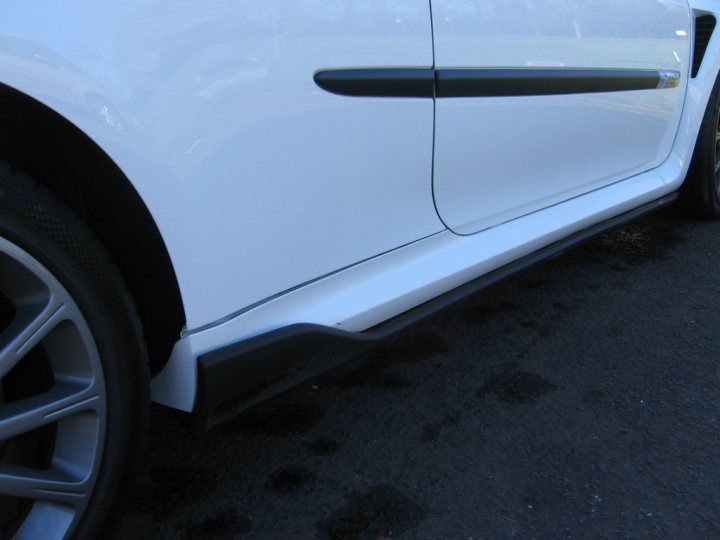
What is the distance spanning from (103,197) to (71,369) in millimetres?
306

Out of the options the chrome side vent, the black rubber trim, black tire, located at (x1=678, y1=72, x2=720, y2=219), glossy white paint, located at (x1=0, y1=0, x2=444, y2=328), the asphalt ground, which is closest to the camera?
glossy white paint, located at (x1=0, y1=0, x2=444, y2=328)

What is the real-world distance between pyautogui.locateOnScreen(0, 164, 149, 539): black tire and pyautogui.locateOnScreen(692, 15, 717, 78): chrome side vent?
7.92 feet

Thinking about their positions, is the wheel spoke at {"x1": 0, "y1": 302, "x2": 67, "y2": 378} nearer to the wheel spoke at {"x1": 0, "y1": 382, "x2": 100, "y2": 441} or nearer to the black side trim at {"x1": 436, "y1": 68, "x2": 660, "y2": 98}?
the wheel spoke at {"x1": 0, "y1": 382, "x2": 100, "y2": 441}

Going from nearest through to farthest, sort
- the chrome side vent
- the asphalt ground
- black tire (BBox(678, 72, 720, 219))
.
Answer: the asphalt ground → the chrome side vent → black tire (BBox(678, 72, 720, 219))

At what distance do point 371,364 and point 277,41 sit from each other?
1.18 metres

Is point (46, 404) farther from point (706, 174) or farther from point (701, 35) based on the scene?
point (706, 174)

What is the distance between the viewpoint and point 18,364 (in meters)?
1.24

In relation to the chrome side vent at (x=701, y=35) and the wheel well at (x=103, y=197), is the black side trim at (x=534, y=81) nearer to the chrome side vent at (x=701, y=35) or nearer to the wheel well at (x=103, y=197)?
the chrome side vent at (x=701, y=35)

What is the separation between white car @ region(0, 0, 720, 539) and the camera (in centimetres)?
111

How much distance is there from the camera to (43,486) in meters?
1.17

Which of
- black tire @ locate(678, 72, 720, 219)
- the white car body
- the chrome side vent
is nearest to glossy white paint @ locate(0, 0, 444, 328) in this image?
the white car body

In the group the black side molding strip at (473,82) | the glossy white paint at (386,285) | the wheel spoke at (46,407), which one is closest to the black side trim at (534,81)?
the black side molding strip at (473,82)

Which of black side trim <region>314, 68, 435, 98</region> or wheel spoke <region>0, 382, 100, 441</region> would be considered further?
black side trim <region>314, 68, 435, 98</region>

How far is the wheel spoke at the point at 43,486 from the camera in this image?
3.71ft
